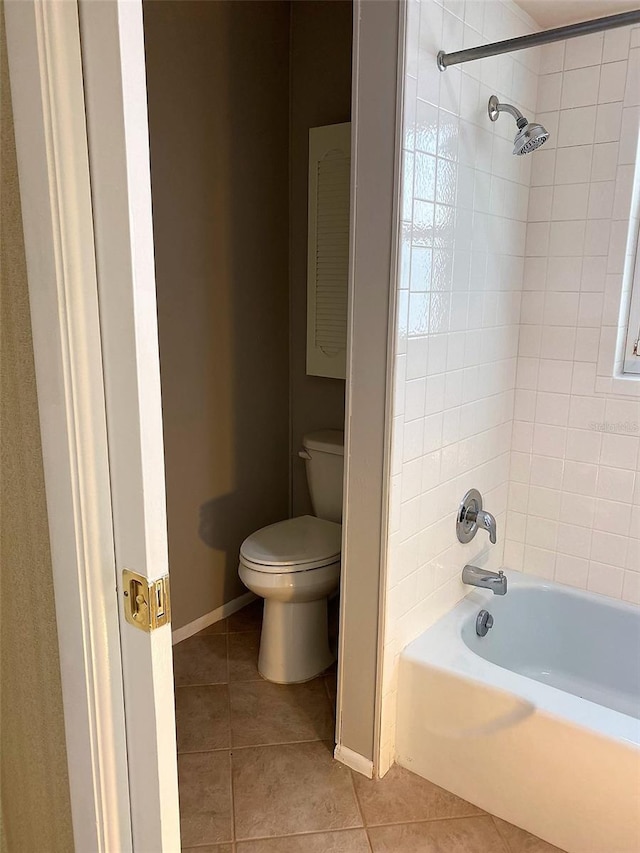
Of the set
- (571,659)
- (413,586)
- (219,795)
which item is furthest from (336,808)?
(571,659)

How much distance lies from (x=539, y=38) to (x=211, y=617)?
238cm

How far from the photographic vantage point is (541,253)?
2336 mm

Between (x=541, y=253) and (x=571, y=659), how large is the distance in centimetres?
144

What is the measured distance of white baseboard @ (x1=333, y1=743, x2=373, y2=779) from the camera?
79.0 inches

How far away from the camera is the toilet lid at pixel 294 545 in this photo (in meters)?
2.38

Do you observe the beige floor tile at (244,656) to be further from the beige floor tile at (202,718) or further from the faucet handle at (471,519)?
the faucet handle at (471,519)

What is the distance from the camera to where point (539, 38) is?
1.61m

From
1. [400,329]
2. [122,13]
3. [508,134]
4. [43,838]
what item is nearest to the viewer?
[122,13]

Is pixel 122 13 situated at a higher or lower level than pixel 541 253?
higher

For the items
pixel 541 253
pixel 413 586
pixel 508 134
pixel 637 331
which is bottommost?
pixel 413 586

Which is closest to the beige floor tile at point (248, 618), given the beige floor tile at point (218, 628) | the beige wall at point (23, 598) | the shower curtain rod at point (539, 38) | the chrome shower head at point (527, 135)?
the beige floor tile at point (218, 628)

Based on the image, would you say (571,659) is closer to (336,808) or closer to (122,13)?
(336,808)

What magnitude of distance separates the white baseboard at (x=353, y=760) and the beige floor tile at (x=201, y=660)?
1.91 ft

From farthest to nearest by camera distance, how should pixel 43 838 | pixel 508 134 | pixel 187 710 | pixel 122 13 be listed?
pixel 187 710 → pixel 508 134 → pixel 43 838 → pixel 122 13
